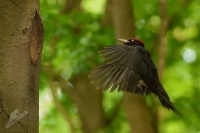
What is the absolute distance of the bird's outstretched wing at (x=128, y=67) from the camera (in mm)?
2865

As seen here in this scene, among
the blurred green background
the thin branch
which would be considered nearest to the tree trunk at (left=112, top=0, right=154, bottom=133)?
the blurred green background

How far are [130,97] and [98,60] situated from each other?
3.31 ft

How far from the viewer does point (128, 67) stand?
9.46ft

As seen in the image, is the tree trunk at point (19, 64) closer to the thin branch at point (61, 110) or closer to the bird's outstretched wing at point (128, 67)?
the bird's outstretched wing at point (128, 67)

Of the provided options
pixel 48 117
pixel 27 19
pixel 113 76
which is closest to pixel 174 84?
pixel 48 117

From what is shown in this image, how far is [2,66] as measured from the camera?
5.03 ft

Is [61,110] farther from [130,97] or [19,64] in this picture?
[19,64]

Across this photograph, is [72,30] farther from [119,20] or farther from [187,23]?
[187,23]

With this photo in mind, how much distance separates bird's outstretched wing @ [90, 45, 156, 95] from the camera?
2865mm

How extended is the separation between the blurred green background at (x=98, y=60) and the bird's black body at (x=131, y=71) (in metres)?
2.05

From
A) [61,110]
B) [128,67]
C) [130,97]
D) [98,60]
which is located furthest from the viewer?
[61,110]

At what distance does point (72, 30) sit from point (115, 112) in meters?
1.48

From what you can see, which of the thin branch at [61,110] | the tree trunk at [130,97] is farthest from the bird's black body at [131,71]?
the thin branch at [61,110]

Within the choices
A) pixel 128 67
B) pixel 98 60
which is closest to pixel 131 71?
pixel 128 67
